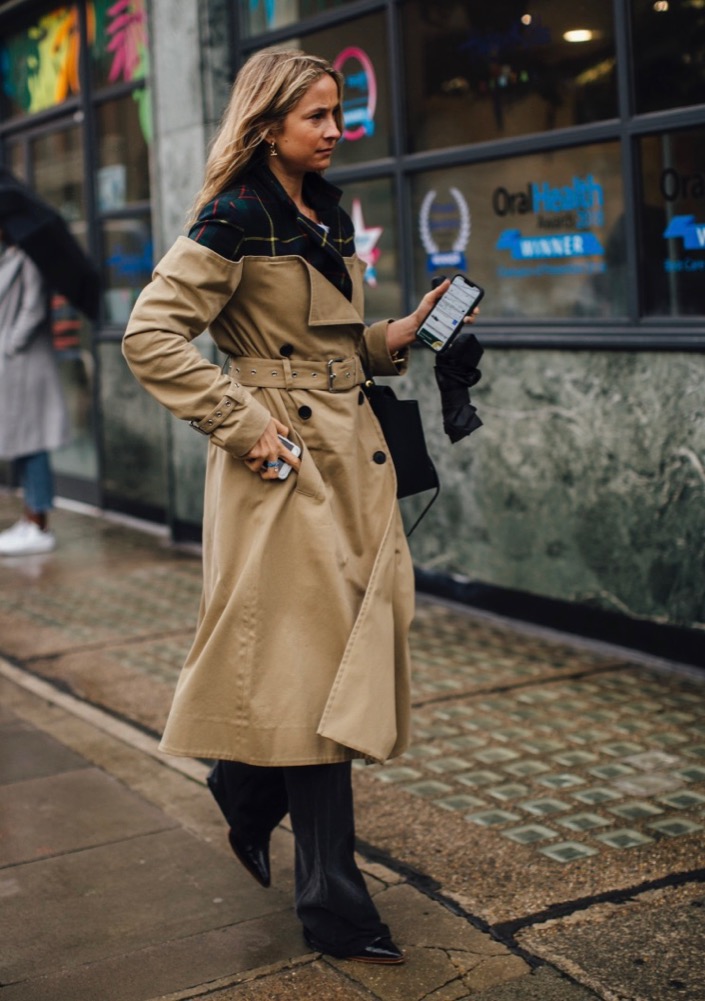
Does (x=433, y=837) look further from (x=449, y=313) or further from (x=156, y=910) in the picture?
(x=449, y=313)

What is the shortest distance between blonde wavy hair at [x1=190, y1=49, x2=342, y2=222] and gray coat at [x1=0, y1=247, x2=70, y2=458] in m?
5.82

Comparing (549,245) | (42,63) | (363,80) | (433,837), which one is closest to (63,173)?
(42,63)

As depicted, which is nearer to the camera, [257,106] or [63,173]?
[257,106]

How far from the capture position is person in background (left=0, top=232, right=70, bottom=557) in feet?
29.9

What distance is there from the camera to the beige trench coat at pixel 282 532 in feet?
11.0

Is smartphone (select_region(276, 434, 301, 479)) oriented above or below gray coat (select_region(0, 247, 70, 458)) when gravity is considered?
below

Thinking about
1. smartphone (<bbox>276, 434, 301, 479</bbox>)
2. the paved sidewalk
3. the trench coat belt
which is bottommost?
the paved sidewalk

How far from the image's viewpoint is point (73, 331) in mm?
11180

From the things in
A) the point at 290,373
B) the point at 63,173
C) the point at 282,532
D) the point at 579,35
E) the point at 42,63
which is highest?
the point at 42,63

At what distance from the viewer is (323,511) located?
11.4ft

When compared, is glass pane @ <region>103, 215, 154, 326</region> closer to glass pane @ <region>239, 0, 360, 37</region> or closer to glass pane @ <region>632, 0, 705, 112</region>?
glass pane @ <region>239, 0, 360, 37</region>

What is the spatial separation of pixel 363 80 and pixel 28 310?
106 inches

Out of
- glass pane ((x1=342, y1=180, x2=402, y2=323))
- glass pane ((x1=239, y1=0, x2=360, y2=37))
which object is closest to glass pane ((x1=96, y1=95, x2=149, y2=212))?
glass pane ((x1=239, y1=0, x2=360, y2=37))

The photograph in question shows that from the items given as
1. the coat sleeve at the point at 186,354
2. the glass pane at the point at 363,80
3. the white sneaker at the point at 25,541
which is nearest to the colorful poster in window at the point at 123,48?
the glass pane at the point at 363,80
